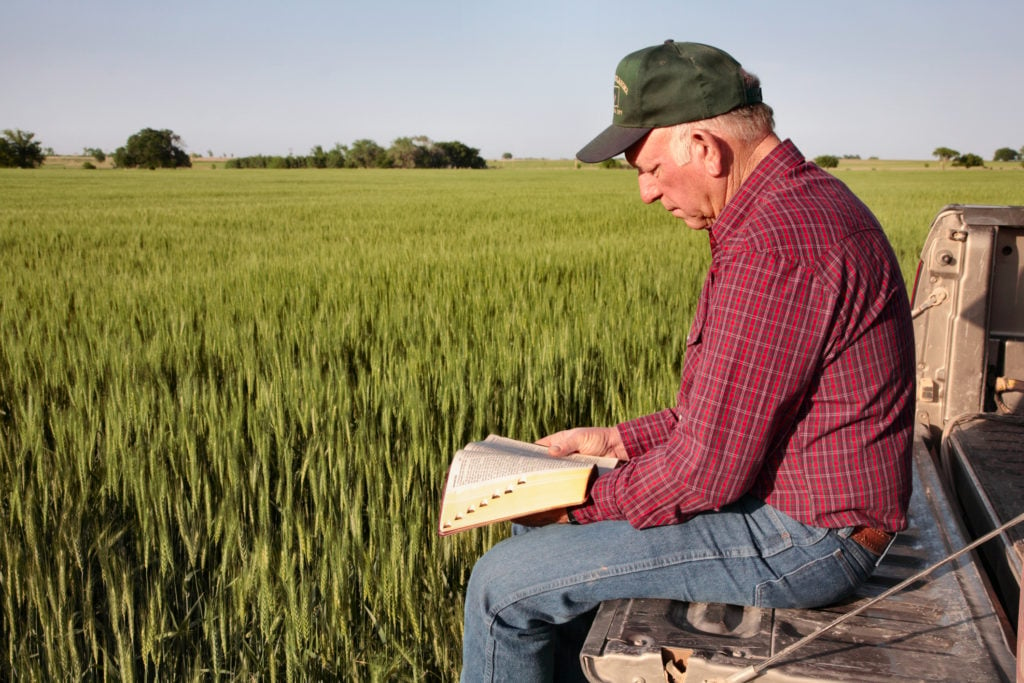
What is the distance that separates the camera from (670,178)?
1.47m

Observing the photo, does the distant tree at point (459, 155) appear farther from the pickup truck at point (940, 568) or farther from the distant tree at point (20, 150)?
the pickup truck at point (940, 568)

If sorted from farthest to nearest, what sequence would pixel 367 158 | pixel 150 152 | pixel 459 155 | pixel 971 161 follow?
pixel 459 155
pixel 367 158
pixel 150 152
pixel 971 161

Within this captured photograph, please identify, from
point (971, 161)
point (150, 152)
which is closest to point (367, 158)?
point (150, 152)

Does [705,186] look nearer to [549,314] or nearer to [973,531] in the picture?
[973,531]

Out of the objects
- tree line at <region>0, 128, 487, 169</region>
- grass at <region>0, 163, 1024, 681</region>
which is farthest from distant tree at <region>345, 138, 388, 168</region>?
grass at <region>0, 163, 1024, 681</region>

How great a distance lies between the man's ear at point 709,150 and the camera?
1415mm

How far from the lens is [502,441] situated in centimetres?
176

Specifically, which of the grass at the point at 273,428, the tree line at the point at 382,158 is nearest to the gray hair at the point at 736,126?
the grass at the point at 273,428

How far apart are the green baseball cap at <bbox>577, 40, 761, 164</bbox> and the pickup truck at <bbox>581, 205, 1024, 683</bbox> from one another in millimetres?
711

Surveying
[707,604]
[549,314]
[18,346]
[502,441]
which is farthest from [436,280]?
[707,604]

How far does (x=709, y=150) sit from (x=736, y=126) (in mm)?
54

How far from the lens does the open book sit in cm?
143

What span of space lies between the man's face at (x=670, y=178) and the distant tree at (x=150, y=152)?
63.4m

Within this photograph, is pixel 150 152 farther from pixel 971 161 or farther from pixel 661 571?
pixel 661 571
